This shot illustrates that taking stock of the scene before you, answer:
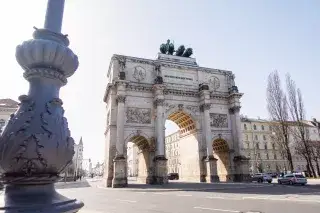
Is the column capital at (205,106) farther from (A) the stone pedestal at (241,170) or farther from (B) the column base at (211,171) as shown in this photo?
(A) the stone pedestal at (241,170)

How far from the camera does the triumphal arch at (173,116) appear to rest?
30.2m

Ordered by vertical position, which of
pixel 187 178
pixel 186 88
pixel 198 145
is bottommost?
pixel 187 178

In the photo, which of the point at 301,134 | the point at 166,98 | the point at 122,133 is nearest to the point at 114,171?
the point at 122,133

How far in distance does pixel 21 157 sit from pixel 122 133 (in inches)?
1093

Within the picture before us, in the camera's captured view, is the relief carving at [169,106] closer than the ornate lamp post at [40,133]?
No

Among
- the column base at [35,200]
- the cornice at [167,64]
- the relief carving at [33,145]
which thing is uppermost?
the cornice at [167,64]

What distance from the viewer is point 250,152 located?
2712 inches

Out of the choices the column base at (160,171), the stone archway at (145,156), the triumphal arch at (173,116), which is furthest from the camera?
the stone archway at (145,156)

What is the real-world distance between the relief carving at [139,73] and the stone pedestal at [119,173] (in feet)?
36.8

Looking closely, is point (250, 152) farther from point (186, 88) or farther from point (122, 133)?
point (122, 133)

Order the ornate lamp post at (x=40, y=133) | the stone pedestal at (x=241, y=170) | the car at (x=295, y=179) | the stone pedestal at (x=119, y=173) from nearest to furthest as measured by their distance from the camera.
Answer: the ornate lamp post at (x=40, y=133), the car at (x=295, y=179), the stone pedestal at (x=119, y=173), the stone pedestal at (x=241, y=170)

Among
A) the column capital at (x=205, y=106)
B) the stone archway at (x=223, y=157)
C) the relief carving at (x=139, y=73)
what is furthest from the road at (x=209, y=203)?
the relief carving at (x=139, y=73)

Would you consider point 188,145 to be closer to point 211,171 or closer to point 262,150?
point 211,171

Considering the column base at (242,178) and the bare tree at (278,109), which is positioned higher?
the bare tree at (278,109)
